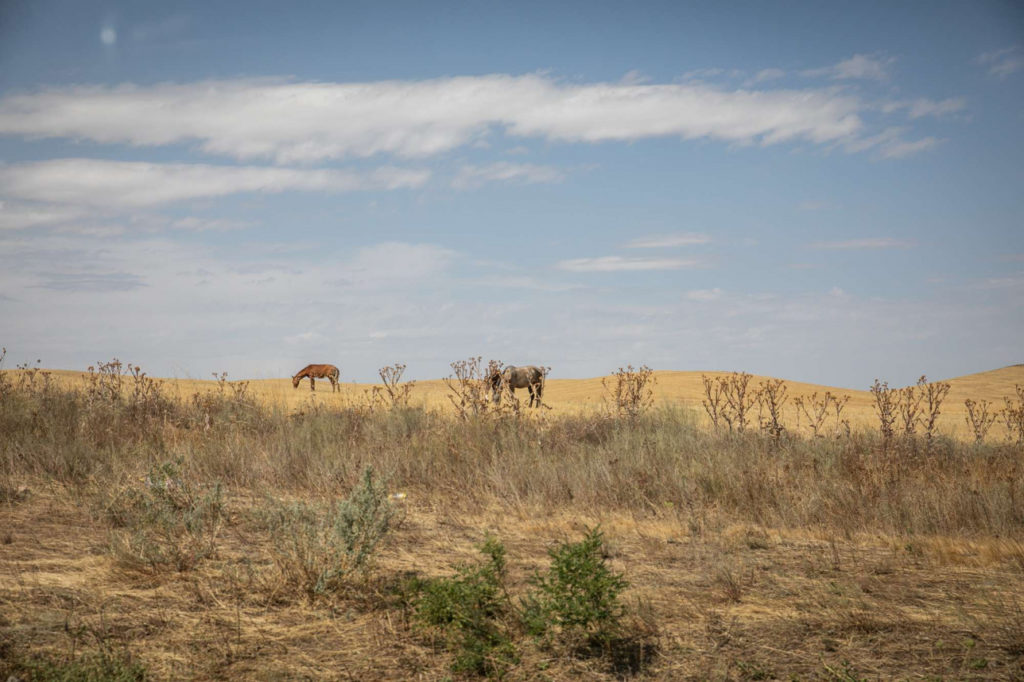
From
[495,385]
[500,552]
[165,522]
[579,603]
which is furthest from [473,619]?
[495,385]

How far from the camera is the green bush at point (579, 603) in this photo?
4191mm

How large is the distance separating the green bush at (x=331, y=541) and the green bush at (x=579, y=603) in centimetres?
149

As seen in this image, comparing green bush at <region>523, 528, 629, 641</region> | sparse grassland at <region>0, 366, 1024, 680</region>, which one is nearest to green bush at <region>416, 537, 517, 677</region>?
sparse grassland at <region>0, 366, 1024, 680</region>

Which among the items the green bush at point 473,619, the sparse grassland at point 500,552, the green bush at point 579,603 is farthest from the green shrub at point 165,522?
the green bush at point 579,603

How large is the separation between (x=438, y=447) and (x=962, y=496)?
5.93 m

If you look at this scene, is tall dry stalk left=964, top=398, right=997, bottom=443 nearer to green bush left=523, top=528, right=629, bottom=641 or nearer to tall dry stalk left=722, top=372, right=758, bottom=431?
tall dry stalk left=722, top=372, right=758, bottom=431

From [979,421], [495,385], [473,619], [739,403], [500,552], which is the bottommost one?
[473,619]

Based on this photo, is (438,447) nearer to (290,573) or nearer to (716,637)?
(290,573)

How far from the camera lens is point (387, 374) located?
12.8 meters

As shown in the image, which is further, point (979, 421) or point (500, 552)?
point (979, 421)

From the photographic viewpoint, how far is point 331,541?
17.9 feet

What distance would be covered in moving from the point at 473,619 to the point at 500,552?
1.69ft

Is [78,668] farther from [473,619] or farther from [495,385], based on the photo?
[495,385]

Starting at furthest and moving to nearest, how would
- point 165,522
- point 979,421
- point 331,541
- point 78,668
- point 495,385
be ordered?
point 495,385 < point 979,421 < point 165,522 < point 331,541 < point 78,668
